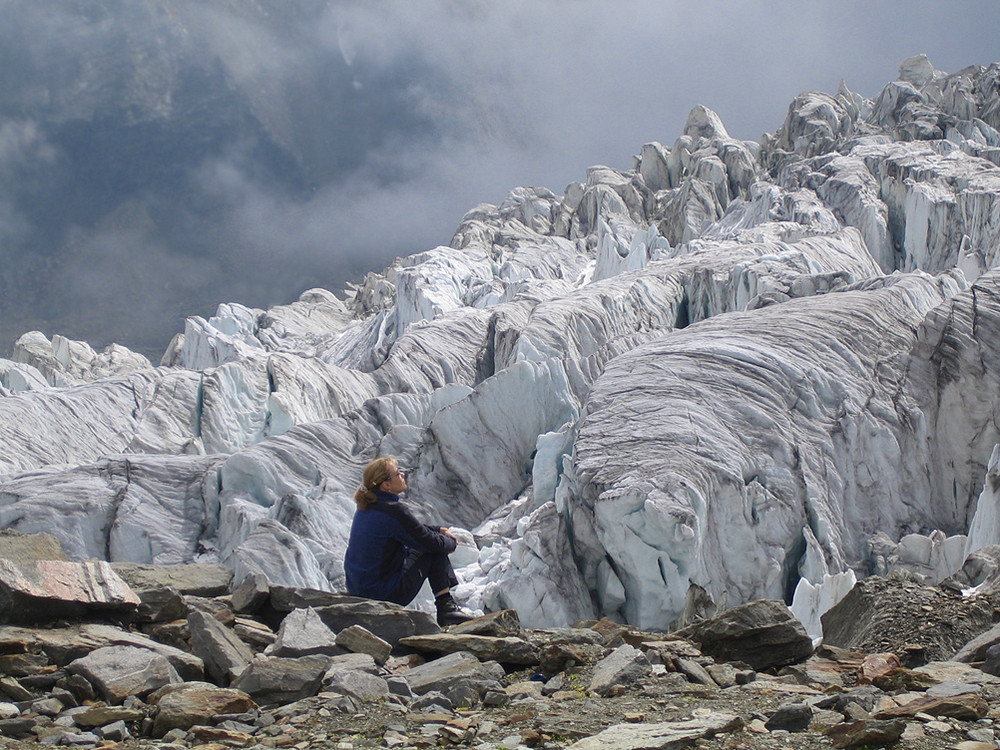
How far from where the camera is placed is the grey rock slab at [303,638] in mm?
6402

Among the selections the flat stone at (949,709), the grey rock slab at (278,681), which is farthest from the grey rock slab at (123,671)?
the flat stone at (949,709)

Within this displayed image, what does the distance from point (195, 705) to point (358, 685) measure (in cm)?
101

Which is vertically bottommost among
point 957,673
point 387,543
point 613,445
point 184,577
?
point 957,673

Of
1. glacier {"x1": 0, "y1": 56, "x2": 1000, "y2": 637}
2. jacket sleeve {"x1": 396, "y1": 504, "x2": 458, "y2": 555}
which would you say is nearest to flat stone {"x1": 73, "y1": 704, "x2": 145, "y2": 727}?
jacket sleeve {"x1": 396, "y1": 504, "x2": 458, "y2": 555}

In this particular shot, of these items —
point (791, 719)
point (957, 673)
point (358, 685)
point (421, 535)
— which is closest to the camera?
point (791, 719)

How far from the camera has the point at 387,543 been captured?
8.52m

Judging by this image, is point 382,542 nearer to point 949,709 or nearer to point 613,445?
point 949,709

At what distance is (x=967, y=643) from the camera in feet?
22.5

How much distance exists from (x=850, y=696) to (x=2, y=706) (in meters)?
4.95

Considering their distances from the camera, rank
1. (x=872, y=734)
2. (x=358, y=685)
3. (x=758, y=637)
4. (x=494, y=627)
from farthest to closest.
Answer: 1. (x=494, y=627)
2. (x=758, y=637)
3. (x=358, y=685)
4. (x=872, y=734)

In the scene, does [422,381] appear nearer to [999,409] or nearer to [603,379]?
[603,379]

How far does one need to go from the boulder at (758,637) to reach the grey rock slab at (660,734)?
2386mm

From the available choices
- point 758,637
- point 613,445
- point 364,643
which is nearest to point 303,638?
point 364,643

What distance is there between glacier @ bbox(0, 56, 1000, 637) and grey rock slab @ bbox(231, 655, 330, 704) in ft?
16.4
